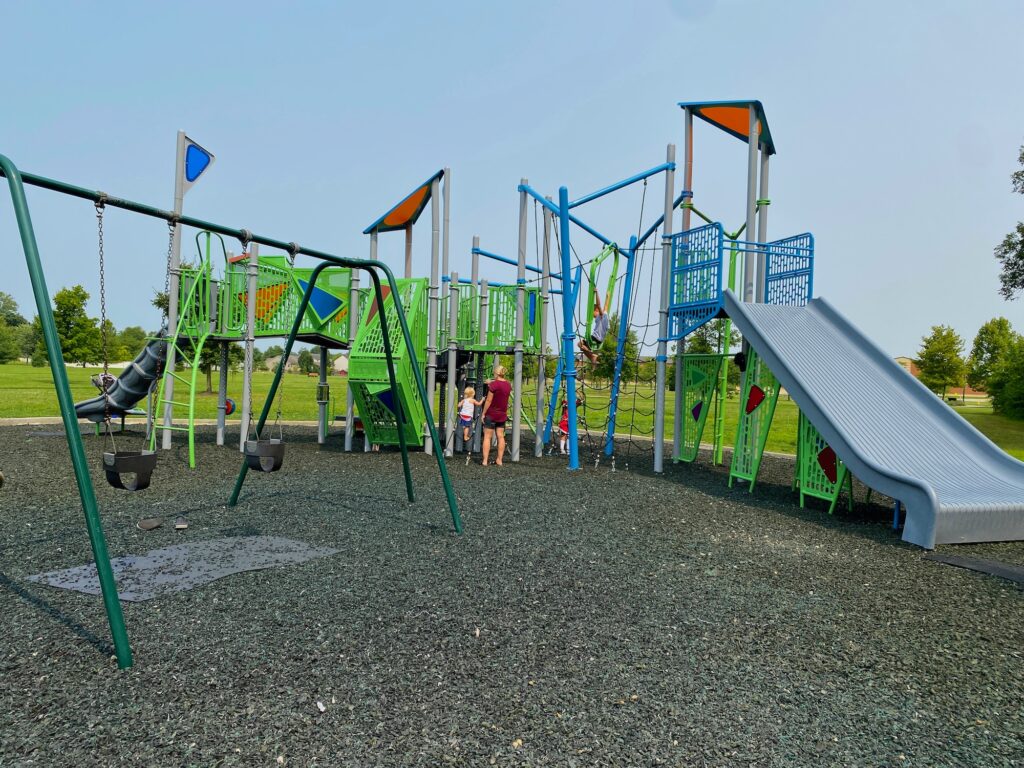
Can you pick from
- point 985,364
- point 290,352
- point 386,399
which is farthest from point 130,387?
point 985,364

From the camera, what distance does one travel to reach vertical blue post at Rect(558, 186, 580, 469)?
10648mm

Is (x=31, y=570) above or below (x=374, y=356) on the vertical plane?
below

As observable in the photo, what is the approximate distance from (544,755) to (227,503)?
5.54 metres

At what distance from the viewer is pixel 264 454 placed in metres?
6.16

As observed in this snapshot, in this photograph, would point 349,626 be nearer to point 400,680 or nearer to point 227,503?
point 400,680

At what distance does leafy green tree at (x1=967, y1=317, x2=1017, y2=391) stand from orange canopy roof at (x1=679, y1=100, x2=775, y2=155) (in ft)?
156

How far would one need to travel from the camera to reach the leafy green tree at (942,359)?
133 feet

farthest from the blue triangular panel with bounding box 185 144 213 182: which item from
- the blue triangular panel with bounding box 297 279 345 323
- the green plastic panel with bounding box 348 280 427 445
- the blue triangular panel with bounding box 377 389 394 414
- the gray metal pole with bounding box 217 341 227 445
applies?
the blue triangular panel with bounding box 377 389 394 414

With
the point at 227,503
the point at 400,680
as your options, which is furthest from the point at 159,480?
the point at 400,680

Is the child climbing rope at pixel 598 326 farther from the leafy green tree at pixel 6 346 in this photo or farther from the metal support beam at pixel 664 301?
the leafy green tree at pixel 6 346

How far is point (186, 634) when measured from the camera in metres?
3.59

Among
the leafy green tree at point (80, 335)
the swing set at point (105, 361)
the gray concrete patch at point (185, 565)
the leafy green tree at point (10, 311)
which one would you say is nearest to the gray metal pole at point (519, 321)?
the swing set at point (105, 361)

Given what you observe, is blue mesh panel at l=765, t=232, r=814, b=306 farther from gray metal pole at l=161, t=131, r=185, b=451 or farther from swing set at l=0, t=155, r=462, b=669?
gray metal pole at l=161, t=131, r=185, b=451

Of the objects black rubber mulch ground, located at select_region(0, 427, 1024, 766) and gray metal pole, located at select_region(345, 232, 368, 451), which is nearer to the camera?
black rubber mulch ground, located at select_region(0, 427, 1024, 766)
